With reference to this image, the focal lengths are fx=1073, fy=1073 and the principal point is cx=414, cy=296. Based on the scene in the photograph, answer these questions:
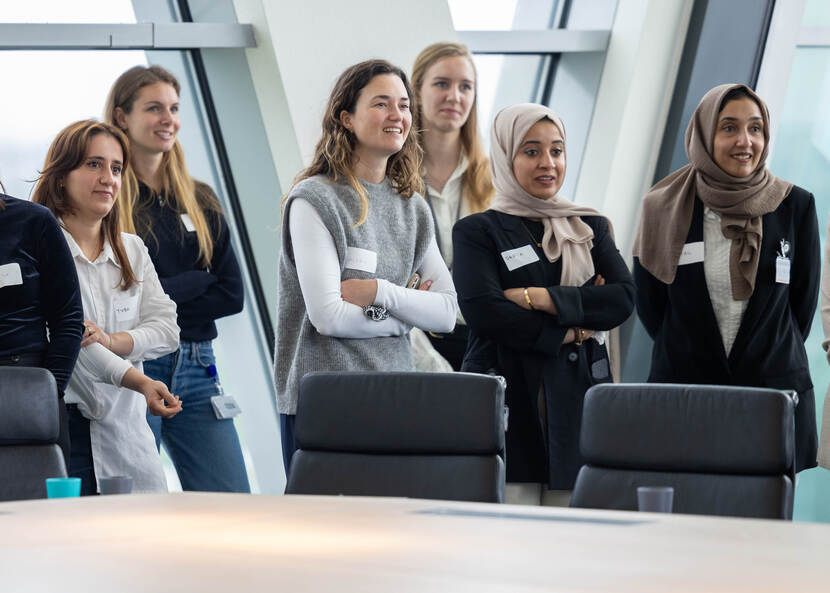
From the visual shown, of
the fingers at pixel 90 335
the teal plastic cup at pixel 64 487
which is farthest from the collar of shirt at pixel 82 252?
the teal plastic cup at pixel 64 487

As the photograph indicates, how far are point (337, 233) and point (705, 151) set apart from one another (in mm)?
1282

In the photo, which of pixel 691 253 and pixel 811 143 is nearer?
pixel 691 253

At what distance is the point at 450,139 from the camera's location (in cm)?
387

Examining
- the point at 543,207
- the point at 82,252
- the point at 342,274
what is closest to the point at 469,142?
the point at 543,207

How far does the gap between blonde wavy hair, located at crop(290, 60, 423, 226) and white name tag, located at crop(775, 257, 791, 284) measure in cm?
113

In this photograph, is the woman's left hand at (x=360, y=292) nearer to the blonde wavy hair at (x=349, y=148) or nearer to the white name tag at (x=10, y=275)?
the blonde wavy hair at (x=349, y=148)

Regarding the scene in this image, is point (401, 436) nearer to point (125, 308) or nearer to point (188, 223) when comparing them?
point (125, 308)

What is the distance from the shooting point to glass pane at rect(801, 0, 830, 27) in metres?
4.95

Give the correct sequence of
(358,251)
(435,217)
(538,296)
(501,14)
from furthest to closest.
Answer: (501,14) < (435,217) < (538,296) < (358,251)

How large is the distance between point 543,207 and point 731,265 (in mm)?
607

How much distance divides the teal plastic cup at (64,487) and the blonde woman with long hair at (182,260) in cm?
178

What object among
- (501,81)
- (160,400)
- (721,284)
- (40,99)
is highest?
(40,99)

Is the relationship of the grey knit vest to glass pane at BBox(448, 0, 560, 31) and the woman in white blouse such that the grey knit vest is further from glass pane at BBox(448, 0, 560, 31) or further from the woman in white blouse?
glass pane at BBox(448, 0, 560, 31)

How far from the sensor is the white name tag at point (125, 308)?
351cm
